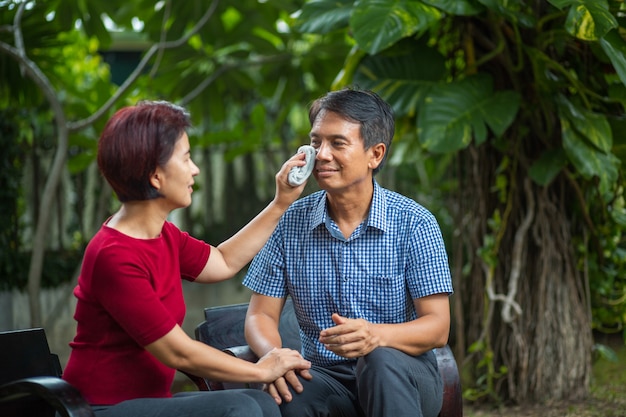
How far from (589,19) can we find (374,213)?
1.31 meters

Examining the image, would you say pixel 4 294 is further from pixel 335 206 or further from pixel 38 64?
pixel 335 206

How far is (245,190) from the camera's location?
6.73 metres

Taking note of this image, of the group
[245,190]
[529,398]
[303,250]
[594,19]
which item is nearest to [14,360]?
[303,250]

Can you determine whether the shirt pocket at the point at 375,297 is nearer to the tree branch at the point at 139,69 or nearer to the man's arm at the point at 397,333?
the man's arm at the point at 397,333

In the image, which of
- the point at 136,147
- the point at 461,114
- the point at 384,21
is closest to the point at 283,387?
the point at 136,147

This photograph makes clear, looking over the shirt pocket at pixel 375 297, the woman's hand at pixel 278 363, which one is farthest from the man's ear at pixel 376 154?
the woman's hand at pixel 278 363

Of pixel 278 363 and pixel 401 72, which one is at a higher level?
pixel 401 72

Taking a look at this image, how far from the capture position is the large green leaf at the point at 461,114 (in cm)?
389

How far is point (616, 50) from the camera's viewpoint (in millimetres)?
3584

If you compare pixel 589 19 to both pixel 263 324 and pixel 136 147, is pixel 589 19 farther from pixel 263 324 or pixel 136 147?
pixel 136 147

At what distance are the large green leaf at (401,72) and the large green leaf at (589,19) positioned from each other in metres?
0.95

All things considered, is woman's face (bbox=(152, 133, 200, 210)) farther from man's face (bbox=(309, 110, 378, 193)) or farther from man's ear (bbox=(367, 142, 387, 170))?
man's ear (bbox=(367, 142, 387, 170))

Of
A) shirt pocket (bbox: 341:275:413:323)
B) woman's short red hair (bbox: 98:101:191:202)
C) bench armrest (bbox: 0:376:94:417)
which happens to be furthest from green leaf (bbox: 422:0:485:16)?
bench armrest (bbox: 0:376:94:417)

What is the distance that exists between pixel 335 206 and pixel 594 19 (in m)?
1.34
